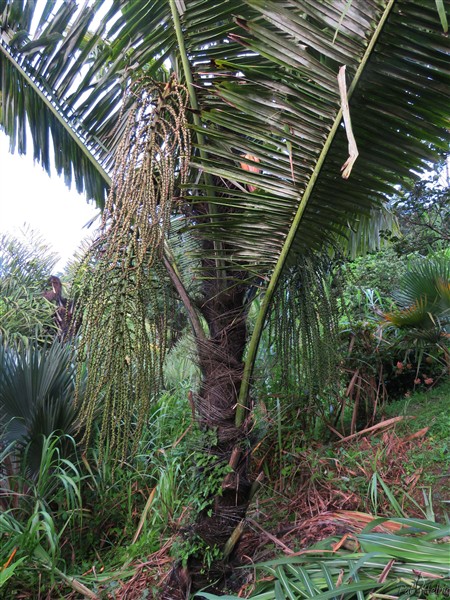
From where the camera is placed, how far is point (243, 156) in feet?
7.40

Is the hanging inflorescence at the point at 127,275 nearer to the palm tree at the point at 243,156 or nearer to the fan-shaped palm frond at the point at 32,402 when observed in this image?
the palm tree at the point at 243,156

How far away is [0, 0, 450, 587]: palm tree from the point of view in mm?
1853

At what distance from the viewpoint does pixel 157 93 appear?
2.16 meters

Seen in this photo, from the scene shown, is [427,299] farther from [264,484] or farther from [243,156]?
[243,156]

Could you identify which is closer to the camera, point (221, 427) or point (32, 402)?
point (221, 427)

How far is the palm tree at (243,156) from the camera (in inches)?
72.9

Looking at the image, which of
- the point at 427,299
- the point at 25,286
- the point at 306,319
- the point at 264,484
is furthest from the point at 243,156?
the point at 25,286

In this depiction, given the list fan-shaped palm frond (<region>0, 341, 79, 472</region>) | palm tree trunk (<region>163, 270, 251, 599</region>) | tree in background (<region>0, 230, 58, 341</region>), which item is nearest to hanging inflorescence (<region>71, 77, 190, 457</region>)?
palm tree trunk (<region>163, 270, 251, 599</region>)

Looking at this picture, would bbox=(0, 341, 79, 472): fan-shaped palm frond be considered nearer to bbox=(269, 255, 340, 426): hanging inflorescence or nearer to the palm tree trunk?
the palm tree trunk

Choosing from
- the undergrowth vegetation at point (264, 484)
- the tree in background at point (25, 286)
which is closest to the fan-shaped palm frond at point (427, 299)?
the undergrowth vegetation at point (264, 484)

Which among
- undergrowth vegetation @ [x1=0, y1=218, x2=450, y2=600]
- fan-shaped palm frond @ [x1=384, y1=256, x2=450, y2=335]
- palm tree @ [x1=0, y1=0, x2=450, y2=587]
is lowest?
undergrowth vegetation @ [x1=0, y1=218, x2=450, y2=600]

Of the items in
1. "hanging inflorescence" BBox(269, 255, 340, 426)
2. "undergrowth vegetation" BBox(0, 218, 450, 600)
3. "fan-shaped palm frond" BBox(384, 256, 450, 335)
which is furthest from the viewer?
"fan-shaped palm frond" BBox(384, 256, 450, 335)

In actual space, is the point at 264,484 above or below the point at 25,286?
below

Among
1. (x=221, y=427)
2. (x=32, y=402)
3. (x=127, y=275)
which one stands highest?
(x=127, y=275)
